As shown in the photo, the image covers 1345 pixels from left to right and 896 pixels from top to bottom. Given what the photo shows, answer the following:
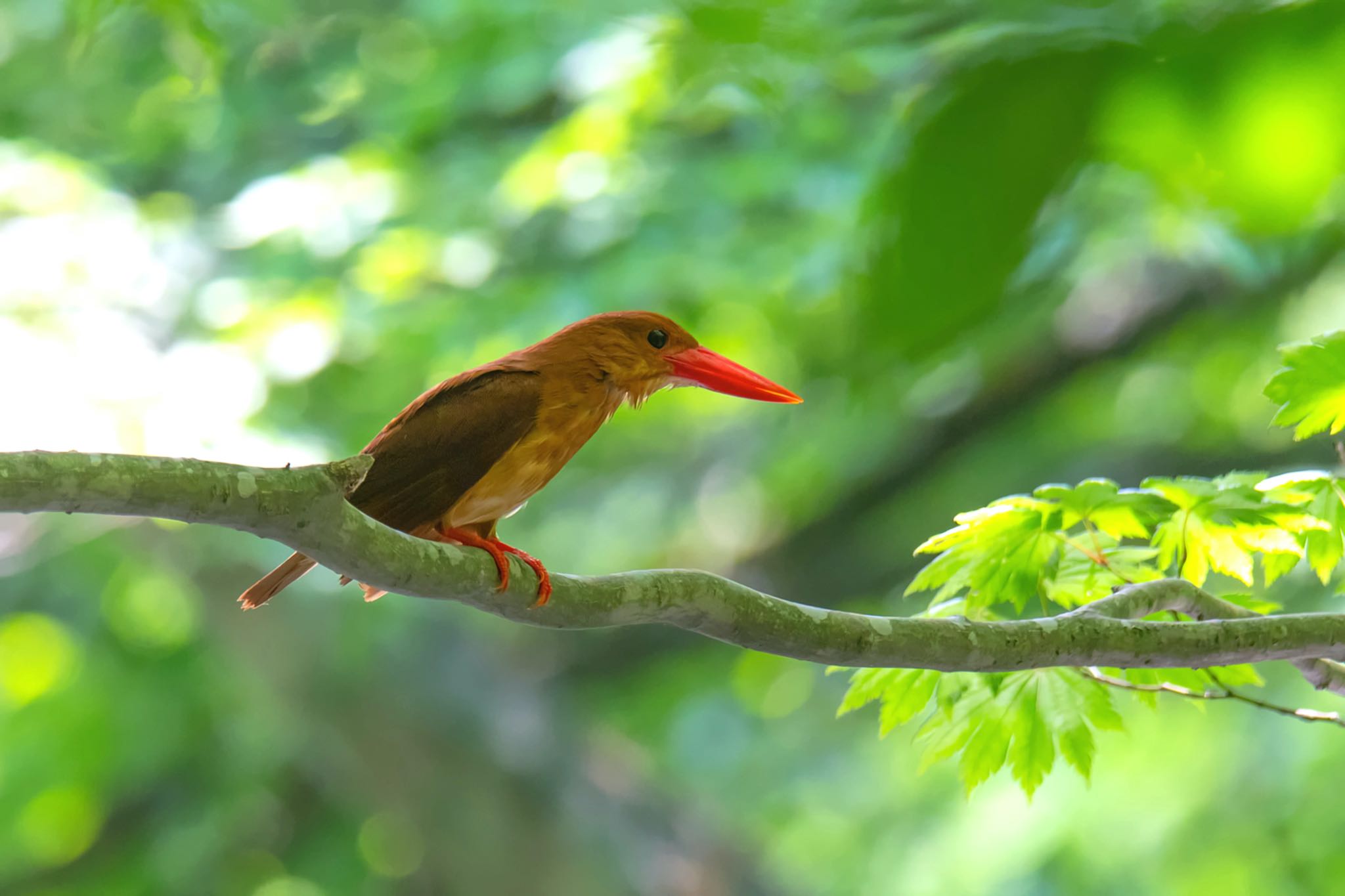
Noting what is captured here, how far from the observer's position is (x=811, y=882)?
8.71m

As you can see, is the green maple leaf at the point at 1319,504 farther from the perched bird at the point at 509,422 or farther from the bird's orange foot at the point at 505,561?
the bird's orange foot at the point at 505,561

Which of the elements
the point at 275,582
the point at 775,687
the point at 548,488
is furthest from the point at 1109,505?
the point at 775,687

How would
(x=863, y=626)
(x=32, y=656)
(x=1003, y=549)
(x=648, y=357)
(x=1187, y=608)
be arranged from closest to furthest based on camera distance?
(x=863, y=626), (x=1187, y=608), (x=1003, y=549), (x=648, y=357), (x=32, y=656)

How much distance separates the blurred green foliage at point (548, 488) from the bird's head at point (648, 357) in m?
0.72

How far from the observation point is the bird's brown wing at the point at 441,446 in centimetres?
195

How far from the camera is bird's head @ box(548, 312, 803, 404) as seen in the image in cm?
226

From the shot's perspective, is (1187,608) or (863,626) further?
(1187,608)

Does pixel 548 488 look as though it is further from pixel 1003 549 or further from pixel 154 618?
pixel 1003 549

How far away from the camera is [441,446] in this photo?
197cm

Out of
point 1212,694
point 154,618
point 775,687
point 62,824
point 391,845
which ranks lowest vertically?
point 62,824

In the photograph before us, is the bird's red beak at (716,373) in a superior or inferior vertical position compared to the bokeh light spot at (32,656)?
superior

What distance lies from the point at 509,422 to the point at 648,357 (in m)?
0.40

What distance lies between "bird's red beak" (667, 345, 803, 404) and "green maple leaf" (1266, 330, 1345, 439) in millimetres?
899

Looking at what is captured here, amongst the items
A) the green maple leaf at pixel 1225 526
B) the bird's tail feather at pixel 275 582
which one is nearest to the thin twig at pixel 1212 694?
the green maple leaf at pixel 1225 526
